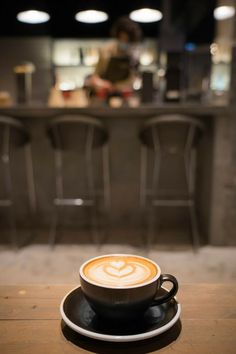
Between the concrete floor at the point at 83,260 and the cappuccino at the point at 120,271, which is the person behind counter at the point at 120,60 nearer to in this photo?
the concrete floor at the point at 83,260

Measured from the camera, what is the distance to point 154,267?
0.83 meters

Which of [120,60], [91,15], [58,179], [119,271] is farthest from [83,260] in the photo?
[91,15]

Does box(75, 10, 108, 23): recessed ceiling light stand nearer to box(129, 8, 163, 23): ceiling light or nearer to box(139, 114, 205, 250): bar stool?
box(129, 8, 163, 23): ceiling light

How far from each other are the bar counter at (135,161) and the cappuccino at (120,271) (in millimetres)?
2261

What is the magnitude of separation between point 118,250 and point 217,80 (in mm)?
2202

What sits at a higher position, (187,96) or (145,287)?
(187,96)

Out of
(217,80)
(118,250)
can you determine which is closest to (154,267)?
(118,250)

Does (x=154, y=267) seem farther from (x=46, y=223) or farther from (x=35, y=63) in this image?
(x=35, y=63)

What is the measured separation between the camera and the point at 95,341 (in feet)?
2.45

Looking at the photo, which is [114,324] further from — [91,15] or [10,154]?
[91,15]

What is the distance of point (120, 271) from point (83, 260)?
204cm

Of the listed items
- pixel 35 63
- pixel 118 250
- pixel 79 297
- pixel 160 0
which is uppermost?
pixel 160 0

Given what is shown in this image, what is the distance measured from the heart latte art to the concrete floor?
1673mm

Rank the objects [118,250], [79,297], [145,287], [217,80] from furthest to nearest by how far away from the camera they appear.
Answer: [217,80]
[118,250]
[79,297]
[145,287]
